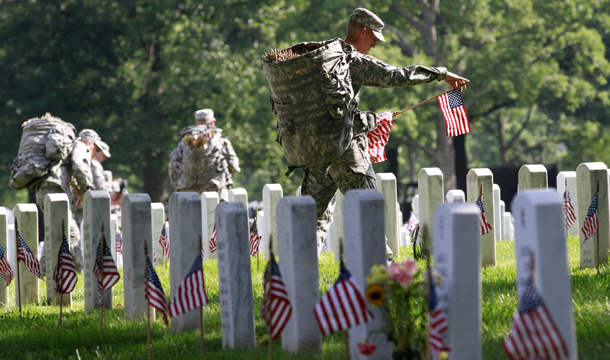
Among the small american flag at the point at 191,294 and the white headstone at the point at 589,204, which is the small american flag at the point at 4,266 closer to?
the small american flag at the point at 191,294

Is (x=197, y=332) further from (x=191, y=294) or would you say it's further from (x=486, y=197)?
(x=486, y=197)

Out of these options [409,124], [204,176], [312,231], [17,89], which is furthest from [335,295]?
[17,89]

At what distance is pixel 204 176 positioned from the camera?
1055cm

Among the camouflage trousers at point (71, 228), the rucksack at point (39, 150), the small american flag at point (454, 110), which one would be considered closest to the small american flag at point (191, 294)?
the small american flag at point (454, 110)

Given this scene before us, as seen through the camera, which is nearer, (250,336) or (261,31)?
(250,336)

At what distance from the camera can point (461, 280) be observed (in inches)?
113

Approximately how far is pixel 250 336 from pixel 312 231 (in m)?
0.81

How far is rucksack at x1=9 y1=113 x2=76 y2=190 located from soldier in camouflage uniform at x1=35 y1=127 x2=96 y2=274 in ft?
0.31

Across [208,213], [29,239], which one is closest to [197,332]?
[29,239]

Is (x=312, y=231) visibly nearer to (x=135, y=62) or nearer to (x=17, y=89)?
(x=135, y=62)

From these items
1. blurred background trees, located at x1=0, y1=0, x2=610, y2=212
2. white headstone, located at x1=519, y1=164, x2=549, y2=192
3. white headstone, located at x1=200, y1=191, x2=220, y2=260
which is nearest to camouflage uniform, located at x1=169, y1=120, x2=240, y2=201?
white headstone, located at x1=200, y1=191, x2=220, y2=260

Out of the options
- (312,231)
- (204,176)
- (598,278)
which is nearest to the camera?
(312,231)

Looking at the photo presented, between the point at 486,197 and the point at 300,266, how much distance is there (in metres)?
3.12

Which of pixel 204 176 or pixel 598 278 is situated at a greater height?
pixel 204 176
